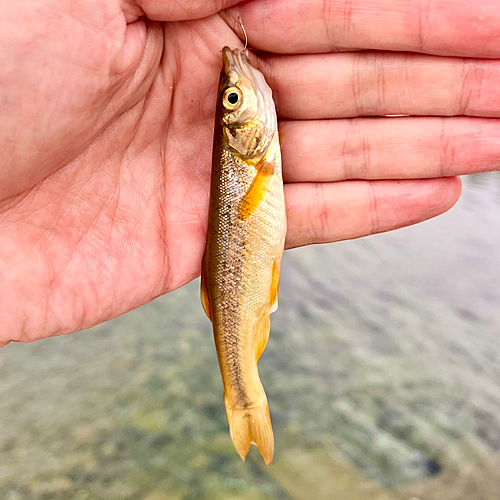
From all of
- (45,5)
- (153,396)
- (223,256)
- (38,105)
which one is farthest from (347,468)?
(45,5)

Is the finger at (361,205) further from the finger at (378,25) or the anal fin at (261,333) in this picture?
the finger at (378,25)

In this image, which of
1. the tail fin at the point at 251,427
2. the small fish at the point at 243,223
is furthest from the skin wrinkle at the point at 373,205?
the tail fin at the point at 251,427

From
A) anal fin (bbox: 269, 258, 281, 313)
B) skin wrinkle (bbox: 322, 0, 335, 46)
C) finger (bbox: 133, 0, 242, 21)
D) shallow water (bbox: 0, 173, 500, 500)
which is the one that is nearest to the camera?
finger (bbox: 133, 0, 242, 21)

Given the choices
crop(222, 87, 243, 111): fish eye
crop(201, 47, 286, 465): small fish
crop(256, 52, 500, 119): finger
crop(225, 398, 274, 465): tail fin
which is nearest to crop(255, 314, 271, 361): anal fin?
crop(201, 47, 286, 465): small fish

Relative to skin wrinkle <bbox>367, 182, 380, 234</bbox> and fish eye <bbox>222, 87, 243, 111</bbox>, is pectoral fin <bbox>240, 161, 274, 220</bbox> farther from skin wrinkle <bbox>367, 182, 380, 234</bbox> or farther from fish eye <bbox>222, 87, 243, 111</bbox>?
skin wrinkle <bbox>367, 182, 380, 234</bbox>

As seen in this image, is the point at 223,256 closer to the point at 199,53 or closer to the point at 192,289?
the point at 199,53

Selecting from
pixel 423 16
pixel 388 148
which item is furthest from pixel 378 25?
pixel 388 148
